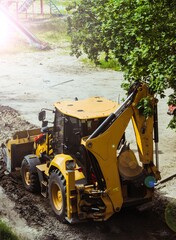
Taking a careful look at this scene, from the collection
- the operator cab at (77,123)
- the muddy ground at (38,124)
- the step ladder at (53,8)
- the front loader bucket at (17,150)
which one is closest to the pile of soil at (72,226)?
the muddy ground at (38,124)

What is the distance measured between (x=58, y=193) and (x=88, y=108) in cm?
219

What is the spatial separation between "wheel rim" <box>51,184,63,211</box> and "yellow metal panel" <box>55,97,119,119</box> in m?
1.83

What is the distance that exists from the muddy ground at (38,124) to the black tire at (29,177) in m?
0.20

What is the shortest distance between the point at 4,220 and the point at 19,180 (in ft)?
7.97

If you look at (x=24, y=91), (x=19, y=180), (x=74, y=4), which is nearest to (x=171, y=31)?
(x=19, y=180)

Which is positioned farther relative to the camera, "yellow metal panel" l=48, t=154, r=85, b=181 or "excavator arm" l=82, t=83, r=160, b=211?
"yellow metal panel" l=48, t=154, r=85, b=181

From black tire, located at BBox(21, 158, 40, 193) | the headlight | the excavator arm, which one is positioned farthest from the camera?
black tire, located at BBox(21, 158, 40, 193)

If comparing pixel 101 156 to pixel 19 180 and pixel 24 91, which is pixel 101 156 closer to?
pixel 19 180

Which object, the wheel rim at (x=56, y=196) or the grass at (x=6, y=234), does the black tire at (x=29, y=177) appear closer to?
the wheel rim at (x=56, y=196)

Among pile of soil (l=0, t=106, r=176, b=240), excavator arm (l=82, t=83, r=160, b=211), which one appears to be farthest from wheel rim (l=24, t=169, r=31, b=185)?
excavator arm (l=82, t=83, r=160, b=211)

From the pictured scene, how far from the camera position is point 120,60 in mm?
12219

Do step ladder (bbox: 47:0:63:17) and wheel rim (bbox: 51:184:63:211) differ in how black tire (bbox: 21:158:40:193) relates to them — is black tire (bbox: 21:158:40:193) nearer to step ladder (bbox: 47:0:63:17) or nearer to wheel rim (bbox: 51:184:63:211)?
wheel rim (bbox: 51:184:63:211)

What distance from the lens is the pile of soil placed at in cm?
1028

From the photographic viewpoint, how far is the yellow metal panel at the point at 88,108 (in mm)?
10608
